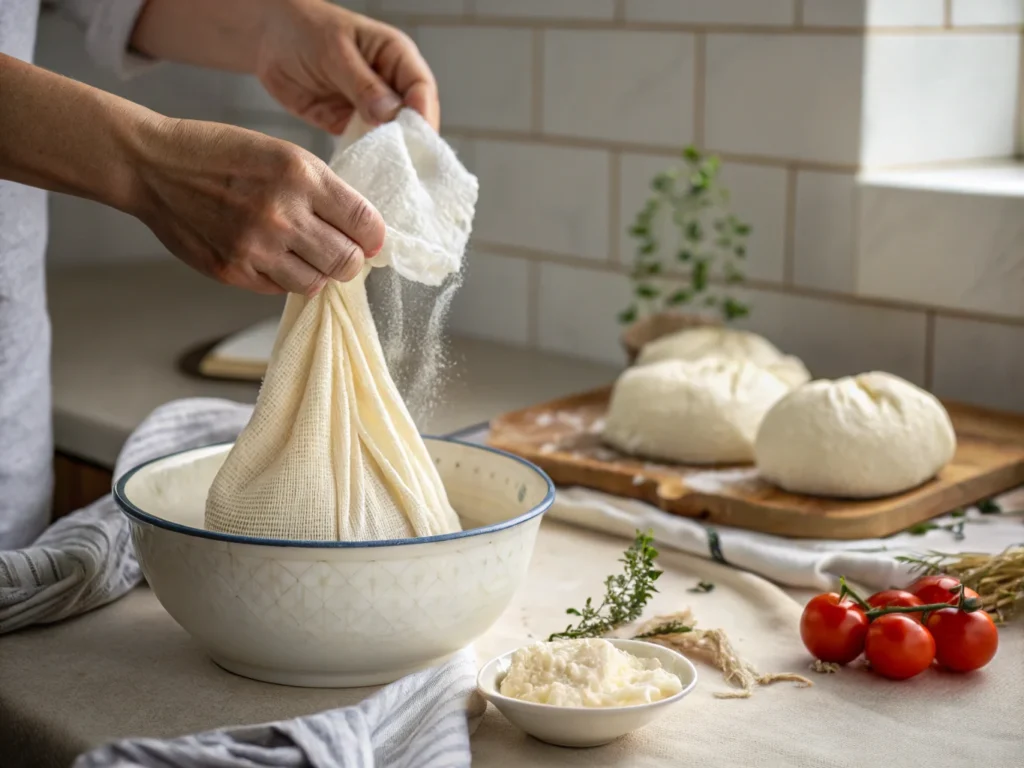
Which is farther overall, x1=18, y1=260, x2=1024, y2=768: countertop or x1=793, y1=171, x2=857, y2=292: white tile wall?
x1=793, y1=171, x2=857, y2=292: white tile wall

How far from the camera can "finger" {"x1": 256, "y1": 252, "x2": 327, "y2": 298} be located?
2.42ft

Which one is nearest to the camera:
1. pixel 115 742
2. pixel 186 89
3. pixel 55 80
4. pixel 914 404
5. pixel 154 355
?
pixel 115 742

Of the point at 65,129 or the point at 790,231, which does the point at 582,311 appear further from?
the point at 65,129

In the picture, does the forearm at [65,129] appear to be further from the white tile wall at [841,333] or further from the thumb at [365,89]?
the white tile wall at [841,333]

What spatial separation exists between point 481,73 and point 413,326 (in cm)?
95

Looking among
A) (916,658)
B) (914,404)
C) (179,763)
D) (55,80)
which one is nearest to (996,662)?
(916,658)

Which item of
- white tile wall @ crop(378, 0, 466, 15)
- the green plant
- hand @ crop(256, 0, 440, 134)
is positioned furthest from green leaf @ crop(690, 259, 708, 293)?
white tile wall @ crop(378, 0, 466, 15)

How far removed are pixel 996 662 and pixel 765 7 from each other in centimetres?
83

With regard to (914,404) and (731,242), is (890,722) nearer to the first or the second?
(914,404)

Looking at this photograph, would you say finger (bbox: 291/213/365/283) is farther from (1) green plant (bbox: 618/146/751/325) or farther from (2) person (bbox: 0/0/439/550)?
(1) green plant (bbox: 618/146/751/325)

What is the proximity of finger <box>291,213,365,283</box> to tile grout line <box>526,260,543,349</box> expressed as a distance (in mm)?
982

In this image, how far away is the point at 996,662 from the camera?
2.74 feet

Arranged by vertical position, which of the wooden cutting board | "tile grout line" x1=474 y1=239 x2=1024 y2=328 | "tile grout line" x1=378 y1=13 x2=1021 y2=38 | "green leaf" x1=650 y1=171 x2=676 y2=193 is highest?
"tile grout line" x1=378 y1=13 x2=1021 y2=38

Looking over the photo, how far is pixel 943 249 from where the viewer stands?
131 centimetres
